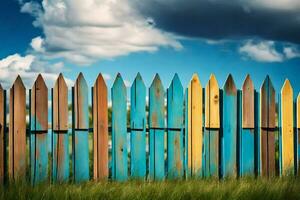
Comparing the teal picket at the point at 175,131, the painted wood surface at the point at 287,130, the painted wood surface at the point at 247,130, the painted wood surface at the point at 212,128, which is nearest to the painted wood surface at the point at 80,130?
the teal picket at the point at 175,131

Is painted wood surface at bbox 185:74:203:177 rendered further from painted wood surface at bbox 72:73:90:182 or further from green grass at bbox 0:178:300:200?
painted wood surface at bbox 72:73:90:182

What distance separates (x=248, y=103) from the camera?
7.70 m

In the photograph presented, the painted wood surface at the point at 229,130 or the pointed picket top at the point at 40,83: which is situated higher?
the pointed picket top at the point at 40,83

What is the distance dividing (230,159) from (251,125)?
0.63 meters

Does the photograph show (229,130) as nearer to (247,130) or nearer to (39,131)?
(247,130)

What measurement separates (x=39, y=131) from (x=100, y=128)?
33.6 inches

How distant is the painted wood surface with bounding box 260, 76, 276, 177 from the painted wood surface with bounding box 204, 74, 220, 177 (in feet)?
2.58

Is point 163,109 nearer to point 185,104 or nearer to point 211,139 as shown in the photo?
point 185,104

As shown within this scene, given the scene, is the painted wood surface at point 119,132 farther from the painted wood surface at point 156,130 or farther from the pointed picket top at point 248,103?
the pointed picket top at point 248,103

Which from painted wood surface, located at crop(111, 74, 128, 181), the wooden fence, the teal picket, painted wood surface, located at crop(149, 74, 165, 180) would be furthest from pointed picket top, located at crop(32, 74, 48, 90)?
the teal picket

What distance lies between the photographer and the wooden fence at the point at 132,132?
701cm

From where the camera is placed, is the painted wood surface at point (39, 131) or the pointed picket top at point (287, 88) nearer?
the painted wood surface at point (39, 131)

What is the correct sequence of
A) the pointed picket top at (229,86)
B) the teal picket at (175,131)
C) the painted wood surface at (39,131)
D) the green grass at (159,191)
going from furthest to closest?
1. the pointed picket top at (229,86)
2. the teal picket at (175,131)
3. the painted wood surface at (39,131)
4. the green grass at (159,191)

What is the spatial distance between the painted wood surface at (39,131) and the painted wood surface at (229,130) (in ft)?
8.62
